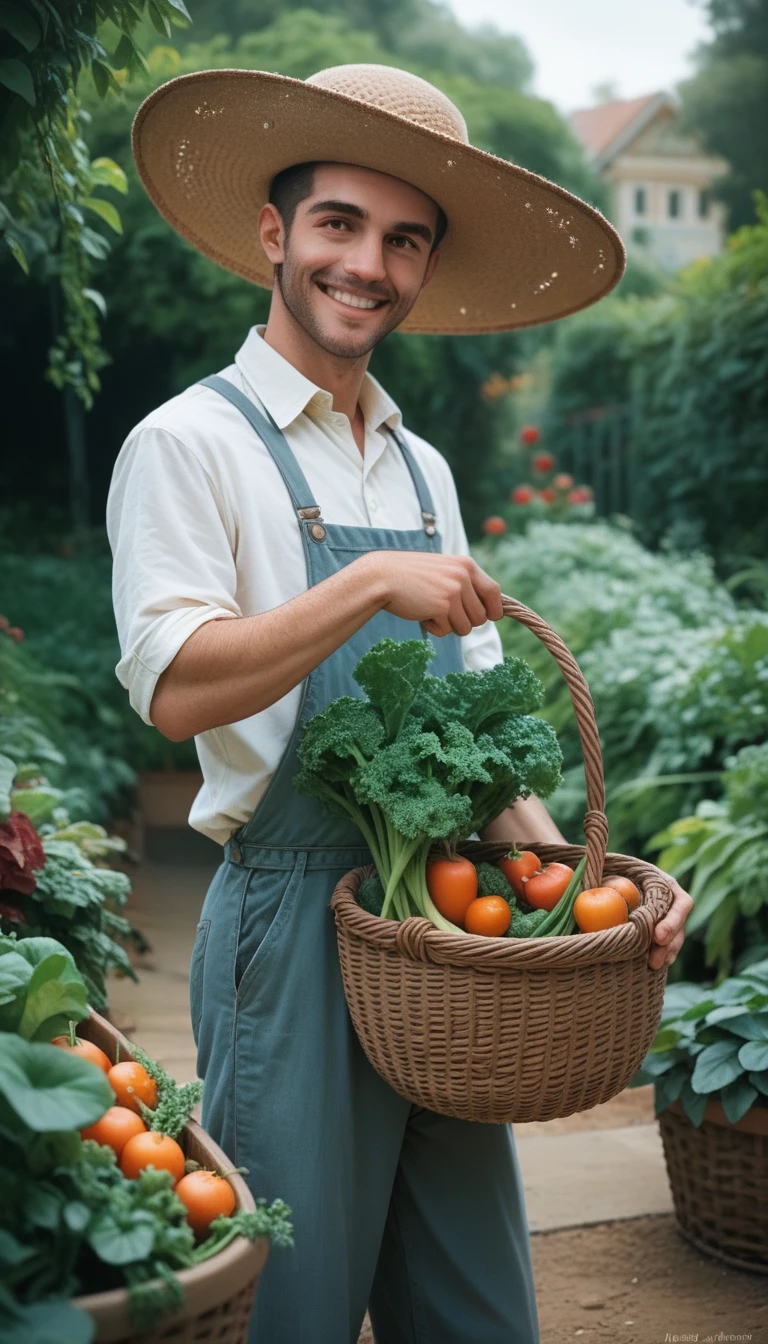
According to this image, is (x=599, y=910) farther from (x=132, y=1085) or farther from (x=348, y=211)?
(x=348, y=211)

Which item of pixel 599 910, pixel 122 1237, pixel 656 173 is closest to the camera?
pixel 122 1237

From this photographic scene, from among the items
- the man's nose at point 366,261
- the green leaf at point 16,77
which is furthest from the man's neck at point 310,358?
the green leaf at point 16,77

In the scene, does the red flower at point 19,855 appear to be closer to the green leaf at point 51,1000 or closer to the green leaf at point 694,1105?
the green leaf at point 51,1000

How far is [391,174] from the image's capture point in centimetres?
191

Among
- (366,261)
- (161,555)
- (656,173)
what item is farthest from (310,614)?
(656,173)

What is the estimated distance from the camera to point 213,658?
1557 millimetres

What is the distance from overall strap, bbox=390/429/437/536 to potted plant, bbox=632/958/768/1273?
4.84 ft

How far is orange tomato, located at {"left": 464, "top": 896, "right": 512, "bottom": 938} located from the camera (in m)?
Answer: 1.57

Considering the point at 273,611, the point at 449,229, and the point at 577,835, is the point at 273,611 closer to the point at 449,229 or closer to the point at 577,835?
the point at 449,229

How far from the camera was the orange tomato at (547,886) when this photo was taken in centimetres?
167

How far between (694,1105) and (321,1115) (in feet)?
4.46

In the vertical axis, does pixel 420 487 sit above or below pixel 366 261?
below

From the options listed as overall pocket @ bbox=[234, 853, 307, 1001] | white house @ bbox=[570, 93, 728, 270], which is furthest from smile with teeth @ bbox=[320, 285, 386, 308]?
white house @ bbox=[570, 93, 728, 270]

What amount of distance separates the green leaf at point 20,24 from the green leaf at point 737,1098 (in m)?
2.43
